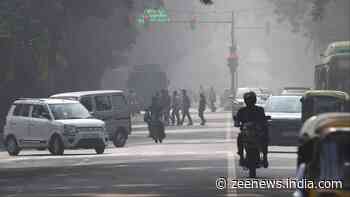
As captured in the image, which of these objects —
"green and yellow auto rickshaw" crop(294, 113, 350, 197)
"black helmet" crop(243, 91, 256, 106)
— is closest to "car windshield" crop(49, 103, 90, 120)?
"black helmet" crop(243, 91, 256, 106)

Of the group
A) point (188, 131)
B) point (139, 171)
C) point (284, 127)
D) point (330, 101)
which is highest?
point (330, 101)

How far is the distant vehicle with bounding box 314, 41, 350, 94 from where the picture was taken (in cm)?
4528

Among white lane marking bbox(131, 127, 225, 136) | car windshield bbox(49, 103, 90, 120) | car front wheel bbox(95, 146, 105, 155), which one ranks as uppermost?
car windshield bbox(49, 103, 90, 120)

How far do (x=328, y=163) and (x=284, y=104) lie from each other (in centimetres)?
2459

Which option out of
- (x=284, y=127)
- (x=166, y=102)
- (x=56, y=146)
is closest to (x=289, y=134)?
(x=284, y=127)

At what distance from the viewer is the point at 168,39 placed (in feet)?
439

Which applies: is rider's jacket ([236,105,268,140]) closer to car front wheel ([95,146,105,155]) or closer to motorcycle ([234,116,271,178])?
motorcycle ([234,116,271,178])

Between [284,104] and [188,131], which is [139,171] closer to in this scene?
[284,104]

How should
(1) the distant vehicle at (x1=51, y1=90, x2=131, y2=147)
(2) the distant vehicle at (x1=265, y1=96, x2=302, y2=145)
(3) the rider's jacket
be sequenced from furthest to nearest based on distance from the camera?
(1) the distant vehicle at (x1=51, y1=90, x2=131, y2=147), (2) the distant vehicle at (x1=265, y1=96, x2=302, y2=145), (3) the rider's jacket

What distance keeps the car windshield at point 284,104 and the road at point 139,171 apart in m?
1.19

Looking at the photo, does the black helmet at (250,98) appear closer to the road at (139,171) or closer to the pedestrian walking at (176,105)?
the road at (139,171)

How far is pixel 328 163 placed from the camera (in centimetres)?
1272

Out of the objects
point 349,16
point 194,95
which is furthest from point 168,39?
point 349,16

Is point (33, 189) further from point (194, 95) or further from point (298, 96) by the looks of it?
point (194, 95)
